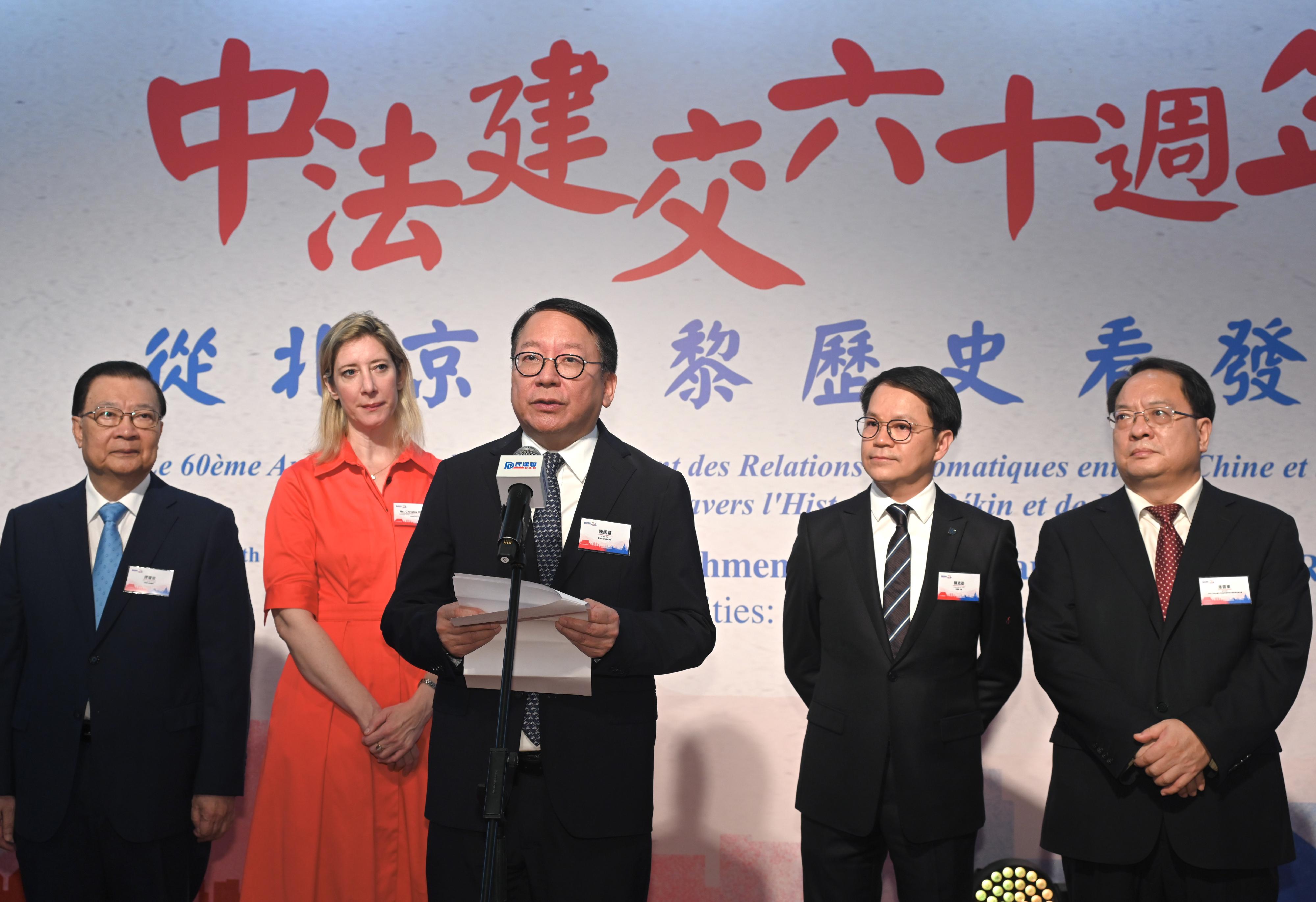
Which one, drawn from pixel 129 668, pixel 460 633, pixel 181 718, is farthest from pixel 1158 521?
pixel 129 668

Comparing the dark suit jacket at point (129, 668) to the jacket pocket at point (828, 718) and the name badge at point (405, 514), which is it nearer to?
the name badge at point (405, 514)

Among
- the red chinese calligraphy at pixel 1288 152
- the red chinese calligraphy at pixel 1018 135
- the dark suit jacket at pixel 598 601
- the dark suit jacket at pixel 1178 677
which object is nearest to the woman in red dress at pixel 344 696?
the dark suit jacket at pixel 598 601

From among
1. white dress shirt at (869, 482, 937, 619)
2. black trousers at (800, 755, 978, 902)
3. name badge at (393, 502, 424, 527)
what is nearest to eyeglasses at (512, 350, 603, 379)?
name badge at (393, 502, 424, 527)

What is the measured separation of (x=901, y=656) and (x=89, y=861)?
219 centimetres

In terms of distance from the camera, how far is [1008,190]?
369 cm

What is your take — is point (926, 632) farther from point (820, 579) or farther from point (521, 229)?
point (521, 229)

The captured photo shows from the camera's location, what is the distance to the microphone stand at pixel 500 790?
1496mm

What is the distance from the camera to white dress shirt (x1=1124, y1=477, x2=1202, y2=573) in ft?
8.50

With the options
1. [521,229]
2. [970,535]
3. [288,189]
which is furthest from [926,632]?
[288,189]

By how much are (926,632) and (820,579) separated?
1.05ft

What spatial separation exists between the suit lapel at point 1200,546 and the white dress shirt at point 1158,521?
0.02 m

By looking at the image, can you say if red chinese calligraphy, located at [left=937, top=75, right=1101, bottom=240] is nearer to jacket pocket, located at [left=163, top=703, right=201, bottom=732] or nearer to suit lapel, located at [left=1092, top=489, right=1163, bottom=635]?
suit lapel, located at [left=1092, top=489, right=1163, bottom=635]

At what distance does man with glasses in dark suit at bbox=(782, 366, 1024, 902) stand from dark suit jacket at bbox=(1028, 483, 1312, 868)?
0.62ft

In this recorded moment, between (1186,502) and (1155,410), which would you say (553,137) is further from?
(1186,502)
